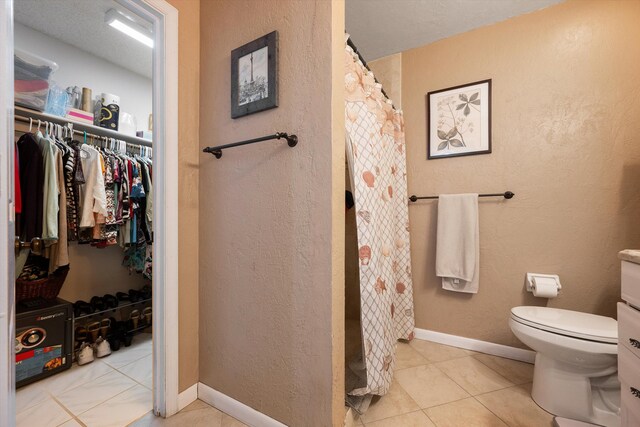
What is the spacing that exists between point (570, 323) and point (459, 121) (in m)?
1.41

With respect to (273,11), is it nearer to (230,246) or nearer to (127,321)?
(230,246)

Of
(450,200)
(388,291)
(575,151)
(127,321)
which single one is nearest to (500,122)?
(575,151)

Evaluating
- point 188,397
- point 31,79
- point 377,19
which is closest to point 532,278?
point 377,19

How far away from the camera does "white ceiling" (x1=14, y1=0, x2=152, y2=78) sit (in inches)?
67.4

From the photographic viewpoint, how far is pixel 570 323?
49.4 inches

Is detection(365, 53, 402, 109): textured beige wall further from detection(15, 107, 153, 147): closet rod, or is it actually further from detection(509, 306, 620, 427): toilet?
detection(15, 107, 153, 147): closet rod

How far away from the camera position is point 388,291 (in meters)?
1.42

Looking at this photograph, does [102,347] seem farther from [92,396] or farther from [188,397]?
[188,397]

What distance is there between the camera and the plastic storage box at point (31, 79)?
1.60 meters

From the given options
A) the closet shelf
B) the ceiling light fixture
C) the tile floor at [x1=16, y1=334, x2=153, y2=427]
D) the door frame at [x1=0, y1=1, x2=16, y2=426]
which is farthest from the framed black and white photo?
the closet shelf

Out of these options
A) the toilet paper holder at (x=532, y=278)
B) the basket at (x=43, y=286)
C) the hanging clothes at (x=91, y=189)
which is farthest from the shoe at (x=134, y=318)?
the toilet paper holder at (x=532, y=278)

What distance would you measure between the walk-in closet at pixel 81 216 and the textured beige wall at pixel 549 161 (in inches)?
81.3

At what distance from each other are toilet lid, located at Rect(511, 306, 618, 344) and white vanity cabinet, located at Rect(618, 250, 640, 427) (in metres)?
0.39

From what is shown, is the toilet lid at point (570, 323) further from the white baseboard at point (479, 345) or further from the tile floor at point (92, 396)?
the tile floor at point (92, 396)
